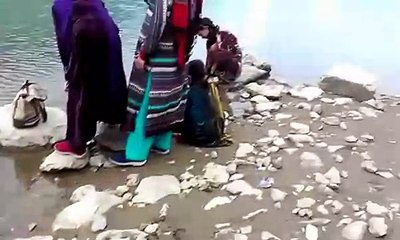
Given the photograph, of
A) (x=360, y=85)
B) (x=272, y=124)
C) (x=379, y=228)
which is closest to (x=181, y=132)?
(x=272, y=124)

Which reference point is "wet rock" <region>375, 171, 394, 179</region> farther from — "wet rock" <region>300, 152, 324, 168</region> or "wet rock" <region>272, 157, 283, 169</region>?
"wet rock" <region>272, 157, 283, 169</region>

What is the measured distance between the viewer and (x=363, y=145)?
3.52m

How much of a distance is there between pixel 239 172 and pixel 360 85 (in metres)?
1.76

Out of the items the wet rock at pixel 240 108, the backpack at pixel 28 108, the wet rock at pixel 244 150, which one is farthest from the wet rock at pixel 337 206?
the backpack at pixel 28 108

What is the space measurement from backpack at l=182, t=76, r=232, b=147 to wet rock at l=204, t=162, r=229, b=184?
0.26 metres

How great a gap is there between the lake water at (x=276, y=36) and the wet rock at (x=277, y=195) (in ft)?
5.82

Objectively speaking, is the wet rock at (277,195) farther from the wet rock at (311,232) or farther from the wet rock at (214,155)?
the wet rock at (214,155)

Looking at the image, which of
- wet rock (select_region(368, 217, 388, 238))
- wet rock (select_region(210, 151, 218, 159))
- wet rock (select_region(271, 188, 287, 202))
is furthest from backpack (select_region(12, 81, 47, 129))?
wet rock (select_region(368, 217, 388, 238))

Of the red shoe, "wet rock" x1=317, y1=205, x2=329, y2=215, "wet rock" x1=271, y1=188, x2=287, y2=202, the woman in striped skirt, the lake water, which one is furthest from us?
the lake water

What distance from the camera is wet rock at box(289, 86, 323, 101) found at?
4.39 metres

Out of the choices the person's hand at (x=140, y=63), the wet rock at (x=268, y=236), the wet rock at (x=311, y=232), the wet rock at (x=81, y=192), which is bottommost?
the wet rock at (x=81, y=192)

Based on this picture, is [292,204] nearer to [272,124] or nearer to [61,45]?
[272,124]

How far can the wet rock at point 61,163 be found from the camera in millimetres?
3111

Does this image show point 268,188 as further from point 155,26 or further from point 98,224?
point 155,26
